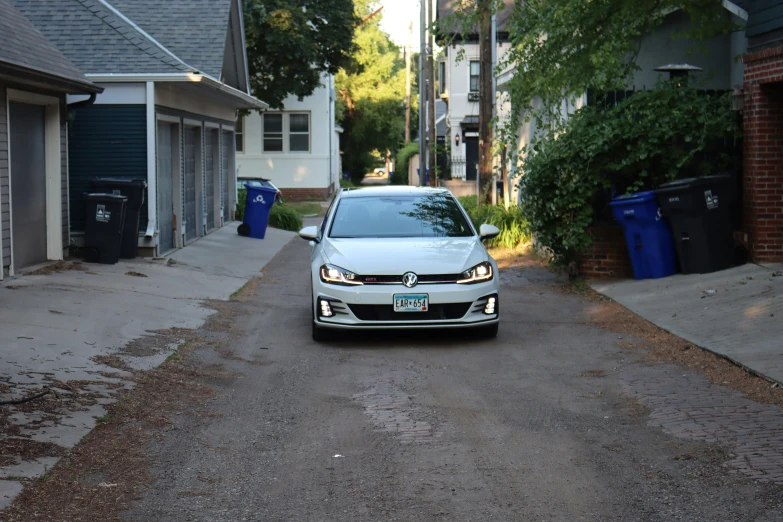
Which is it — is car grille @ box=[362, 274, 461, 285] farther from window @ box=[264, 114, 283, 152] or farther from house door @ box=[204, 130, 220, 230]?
window @ box=[264, 114, 283, 152]

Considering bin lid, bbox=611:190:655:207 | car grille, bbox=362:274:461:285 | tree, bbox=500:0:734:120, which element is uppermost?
tree, bbox=500:0:734:120

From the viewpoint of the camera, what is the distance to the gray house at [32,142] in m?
12.8

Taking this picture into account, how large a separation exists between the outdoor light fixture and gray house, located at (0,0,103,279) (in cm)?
908

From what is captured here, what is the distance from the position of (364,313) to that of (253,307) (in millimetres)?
3470

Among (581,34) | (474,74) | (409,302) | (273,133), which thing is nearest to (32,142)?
(409,302)

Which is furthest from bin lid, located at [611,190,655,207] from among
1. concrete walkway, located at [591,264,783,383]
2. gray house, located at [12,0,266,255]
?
gray house, located at [12,0,266,255]

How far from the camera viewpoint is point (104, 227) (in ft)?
49.8

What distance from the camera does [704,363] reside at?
8656mm

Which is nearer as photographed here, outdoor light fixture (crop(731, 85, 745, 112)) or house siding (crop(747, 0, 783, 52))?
house siding (crop(747, 0, 783, 52))

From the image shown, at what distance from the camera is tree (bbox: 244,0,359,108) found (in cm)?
3206

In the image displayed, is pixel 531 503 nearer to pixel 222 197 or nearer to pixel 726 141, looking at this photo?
pixel 726 141

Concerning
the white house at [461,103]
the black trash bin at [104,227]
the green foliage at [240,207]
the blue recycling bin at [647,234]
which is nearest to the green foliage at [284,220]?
the green foliage at [240,207]

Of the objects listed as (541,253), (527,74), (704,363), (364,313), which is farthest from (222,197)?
(704,363)

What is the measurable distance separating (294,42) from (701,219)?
2212cm
